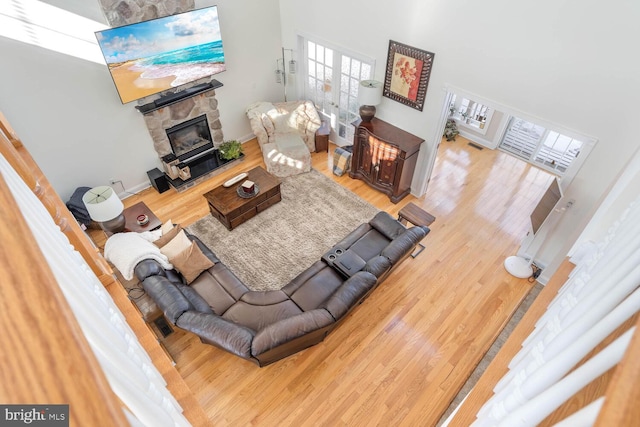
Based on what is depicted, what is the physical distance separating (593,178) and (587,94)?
94 centimetres

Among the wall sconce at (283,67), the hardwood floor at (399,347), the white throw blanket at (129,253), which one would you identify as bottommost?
the hardwood floor at (399,347)

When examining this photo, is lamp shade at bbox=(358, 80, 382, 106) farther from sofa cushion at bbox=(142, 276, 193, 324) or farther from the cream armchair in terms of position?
sofa cushion at bbox=(142, 276, 193, 324)

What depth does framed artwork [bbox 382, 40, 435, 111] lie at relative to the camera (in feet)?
16.1

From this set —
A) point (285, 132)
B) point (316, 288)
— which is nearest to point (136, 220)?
point (316, 288)

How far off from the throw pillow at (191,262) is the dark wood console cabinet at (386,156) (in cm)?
316

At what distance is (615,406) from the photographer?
0.34 metres

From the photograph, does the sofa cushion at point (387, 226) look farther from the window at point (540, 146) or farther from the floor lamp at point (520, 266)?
the window at point (540, 146)

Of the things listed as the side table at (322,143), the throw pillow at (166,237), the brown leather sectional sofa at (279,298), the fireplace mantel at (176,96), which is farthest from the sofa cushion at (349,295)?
the fireplace mantel at (176,96)

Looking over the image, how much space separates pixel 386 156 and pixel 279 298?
2933 mm

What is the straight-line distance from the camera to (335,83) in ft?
21.3

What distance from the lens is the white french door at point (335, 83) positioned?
237 inches

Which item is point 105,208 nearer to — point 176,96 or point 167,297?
point 167,297

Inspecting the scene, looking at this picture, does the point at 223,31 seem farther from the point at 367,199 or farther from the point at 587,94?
the point at 587,94

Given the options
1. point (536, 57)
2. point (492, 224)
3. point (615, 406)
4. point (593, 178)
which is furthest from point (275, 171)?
point (615, 406)
